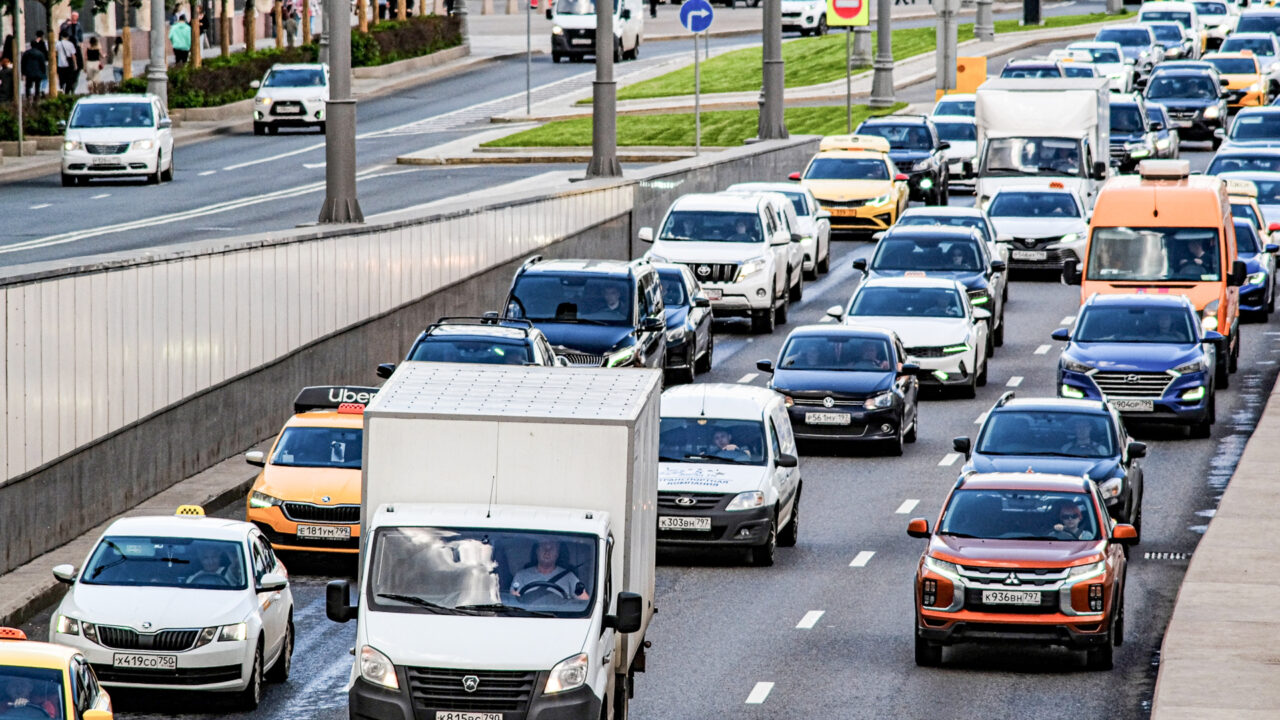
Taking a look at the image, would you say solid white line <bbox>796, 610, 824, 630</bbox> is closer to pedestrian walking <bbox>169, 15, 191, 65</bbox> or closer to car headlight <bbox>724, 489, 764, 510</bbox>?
car headlight <bbox>724, 489, 764, 510</bbox>

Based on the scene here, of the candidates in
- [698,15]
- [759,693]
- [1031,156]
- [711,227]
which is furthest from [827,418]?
[698,15]

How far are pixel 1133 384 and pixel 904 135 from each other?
868 inches

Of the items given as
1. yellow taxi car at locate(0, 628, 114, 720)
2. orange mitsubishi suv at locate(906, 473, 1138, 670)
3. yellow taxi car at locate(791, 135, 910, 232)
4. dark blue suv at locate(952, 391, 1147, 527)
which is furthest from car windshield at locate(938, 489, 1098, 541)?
yellow taxi car at locate(791, 135, 910, 232)

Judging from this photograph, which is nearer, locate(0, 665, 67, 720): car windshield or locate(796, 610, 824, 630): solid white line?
locate(0, 665, 67, 720): car windshield

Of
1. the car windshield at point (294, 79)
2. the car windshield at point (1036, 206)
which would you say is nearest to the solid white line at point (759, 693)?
the car windshield at point (1036, 206)

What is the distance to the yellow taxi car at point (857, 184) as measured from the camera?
46031mm

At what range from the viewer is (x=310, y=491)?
72.8ft

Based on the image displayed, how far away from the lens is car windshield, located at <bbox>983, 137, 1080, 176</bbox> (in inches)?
1763

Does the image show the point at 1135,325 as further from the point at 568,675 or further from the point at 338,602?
the point at 568,675

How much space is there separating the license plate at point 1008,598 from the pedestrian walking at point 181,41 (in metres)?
49.8

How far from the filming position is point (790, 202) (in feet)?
129

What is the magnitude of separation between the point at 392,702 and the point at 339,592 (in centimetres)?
113

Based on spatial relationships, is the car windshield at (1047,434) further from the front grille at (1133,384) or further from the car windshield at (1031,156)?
the car windshield at (1031,156)

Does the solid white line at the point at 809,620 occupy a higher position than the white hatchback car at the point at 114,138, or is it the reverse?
the white hatchback car at the point at 114,138
